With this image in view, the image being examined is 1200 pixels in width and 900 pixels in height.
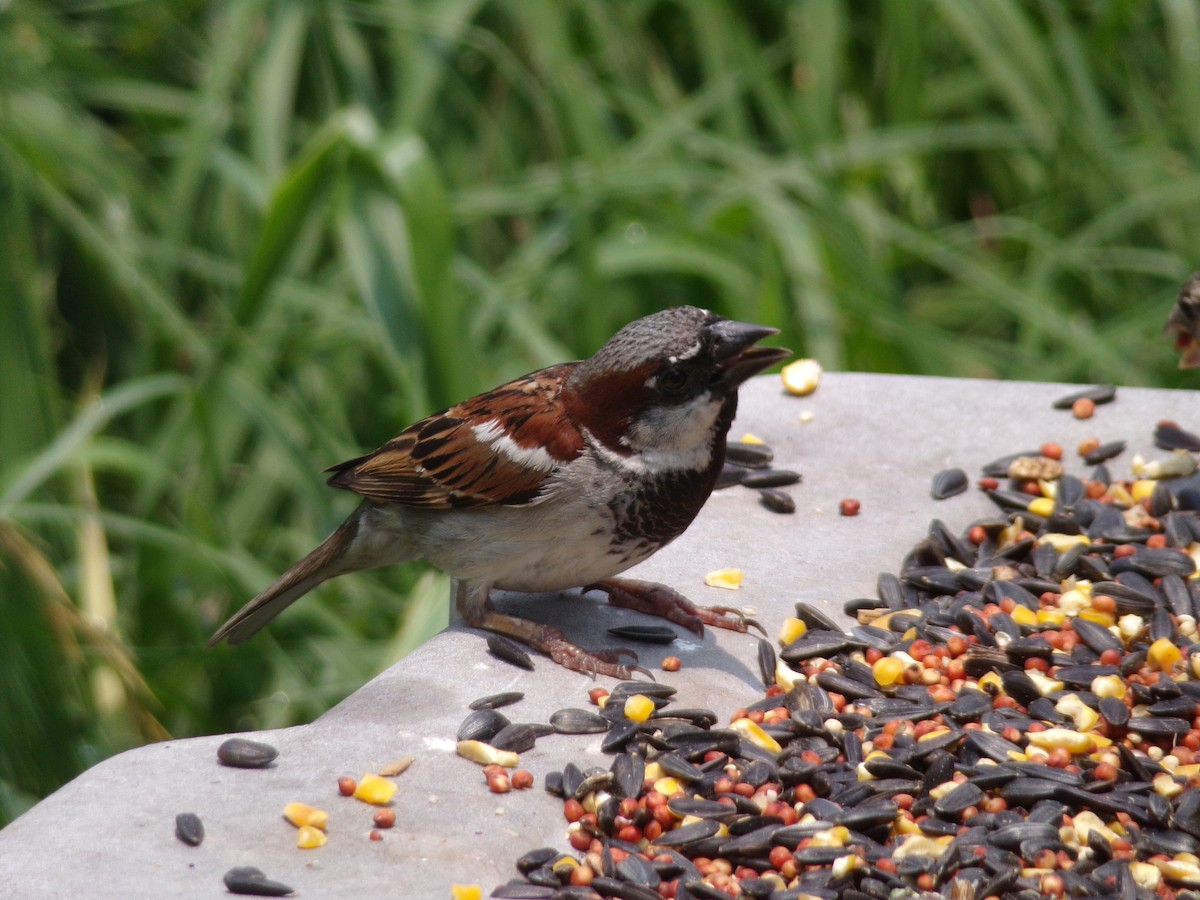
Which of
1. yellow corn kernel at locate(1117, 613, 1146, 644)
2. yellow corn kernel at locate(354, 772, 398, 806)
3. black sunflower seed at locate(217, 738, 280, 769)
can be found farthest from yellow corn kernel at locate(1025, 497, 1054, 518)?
black sunflower seed at locate(217, 738, 280, 769)

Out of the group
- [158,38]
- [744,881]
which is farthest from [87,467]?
[744,881]

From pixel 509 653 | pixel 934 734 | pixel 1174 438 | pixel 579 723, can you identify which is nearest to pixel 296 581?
pixel 509 653

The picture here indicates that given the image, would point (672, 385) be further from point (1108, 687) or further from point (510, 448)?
point (1108, 687)

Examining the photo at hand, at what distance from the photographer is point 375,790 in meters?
2.23

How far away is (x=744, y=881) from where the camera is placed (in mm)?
2213

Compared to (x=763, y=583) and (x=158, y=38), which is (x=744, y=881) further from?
(x=158, y=38)

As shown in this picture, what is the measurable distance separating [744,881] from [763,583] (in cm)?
93

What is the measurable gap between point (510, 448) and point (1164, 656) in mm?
1270

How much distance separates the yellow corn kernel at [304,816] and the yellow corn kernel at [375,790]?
0.07 meters

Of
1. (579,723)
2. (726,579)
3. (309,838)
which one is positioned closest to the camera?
(309,838)

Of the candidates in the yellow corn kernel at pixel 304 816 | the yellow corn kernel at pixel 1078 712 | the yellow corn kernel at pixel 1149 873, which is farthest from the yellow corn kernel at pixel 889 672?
the yellow corn kernel at pixel 304 816

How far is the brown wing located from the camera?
2.87 meters

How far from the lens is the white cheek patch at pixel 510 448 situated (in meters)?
2.86

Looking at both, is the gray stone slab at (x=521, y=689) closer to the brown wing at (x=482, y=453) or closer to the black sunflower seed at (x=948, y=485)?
the black sunflower seed at (x=948, y=485)
